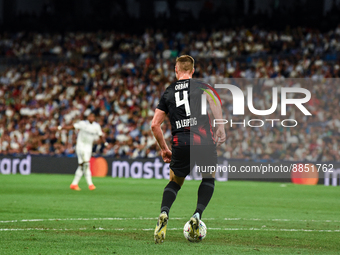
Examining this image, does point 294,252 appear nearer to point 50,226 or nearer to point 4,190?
point 50,226

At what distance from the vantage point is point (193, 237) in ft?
21.1

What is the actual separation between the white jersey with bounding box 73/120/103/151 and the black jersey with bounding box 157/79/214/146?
32.0ft

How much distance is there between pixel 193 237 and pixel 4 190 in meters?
10.4

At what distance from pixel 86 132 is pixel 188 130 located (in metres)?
10.1

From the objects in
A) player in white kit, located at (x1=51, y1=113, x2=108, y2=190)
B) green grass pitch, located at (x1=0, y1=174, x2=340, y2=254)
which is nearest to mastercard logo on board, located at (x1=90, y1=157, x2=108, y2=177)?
player in white kit, located at (x1=51, y1=113, x2=108, y2=190)

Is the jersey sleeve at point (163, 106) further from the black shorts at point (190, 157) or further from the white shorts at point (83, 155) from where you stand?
the white shorts at point (83, 155)

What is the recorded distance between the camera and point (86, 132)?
16.4 meters

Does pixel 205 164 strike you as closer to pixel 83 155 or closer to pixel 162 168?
pixel 83 155

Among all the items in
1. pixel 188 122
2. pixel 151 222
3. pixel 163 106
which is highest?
pixel 163 106

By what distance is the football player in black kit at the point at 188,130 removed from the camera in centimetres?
657

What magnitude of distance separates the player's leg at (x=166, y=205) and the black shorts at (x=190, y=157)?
0.43 feet

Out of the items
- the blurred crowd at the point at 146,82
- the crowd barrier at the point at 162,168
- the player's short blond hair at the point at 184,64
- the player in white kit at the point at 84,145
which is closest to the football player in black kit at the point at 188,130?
the player's short blond hair at the point at 184,64

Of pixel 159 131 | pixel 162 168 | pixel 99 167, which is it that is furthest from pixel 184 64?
pixel 99 167

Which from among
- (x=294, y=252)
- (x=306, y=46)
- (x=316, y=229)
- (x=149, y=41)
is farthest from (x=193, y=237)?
(x=149, y=41)
